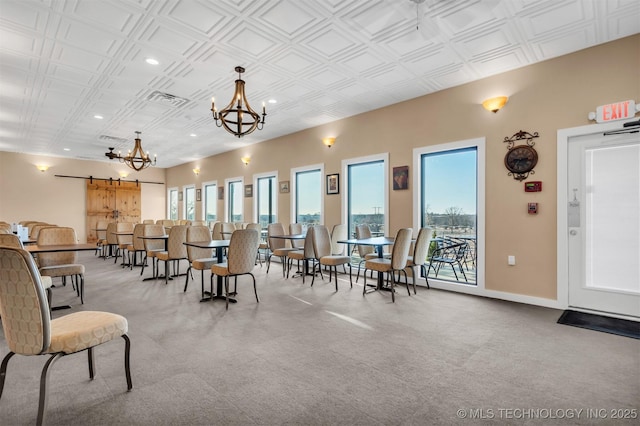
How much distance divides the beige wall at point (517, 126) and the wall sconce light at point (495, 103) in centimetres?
9

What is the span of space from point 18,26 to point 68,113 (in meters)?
3.32

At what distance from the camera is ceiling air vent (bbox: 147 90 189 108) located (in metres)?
5.20

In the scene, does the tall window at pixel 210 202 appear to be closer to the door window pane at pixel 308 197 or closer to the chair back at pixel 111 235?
the chair back at pixel 111 235

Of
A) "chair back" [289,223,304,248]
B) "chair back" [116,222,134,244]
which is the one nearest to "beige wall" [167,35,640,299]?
"chair back" [289,223,304,248]

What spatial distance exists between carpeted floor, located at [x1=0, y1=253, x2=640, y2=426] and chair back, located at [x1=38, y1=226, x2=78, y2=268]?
114cm

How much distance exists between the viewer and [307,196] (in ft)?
24.9

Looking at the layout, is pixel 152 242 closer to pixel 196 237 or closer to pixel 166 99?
pixel 196 237

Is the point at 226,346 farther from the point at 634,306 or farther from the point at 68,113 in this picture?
the point at 68,113

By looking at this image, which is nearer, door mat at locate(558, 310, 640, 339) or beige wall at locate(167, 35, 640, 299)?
door mat at locate(558, 310, 640, 339)

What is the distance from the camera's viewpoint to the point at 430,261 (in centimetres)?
542

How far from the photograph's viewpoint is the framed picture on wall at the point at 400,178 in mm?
5484

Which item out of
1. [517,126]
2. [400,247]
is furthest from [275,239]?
[517,126]

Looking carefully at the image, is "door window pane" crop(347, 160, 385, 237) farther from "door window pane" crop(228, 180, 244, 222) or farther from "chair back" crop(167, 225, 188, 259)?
"door window pane" crop(228, 180, 244, 222)

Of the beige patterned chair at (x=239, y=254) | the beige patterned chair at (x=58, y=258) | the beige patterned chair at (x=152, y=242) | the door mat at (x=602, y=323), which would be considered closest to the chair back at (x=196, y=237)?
the beige patterned chair at (x=152, y=242)
